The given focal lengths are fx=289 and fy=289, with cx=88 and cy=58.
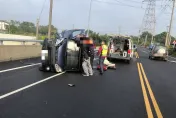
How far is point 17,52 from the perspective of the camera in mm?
17250

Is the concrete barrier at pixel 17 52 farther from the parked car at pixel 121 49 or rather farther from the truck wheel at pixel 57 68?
the parked car at pixel 121 49

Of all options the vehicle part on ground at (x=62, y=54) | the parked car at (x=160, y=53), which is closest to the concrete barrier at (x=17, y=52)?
the vehicle part on ground at (x=62, y=54)

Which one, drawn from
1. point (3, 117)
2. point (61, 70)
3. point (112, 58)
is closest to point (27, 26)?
point (112, 58)

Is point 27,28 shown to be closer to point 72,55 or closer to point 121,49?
point 121,49

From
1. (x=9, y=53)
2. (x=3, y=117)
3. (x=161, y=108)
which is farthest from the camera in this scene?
(x=9, y=53)

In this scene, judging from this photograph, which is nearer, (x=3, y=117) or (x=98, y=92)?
(x=3, y=117)

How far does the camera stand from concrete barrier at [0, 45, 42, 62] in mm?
15578

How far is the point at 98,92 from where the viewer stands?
926cm

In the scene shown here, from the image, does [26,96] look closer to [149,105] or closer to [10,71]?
[149,105]

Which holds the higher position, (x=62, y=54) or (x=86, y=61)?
(x=62, y=54)

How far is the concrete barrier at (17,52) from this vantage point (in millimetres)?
15578

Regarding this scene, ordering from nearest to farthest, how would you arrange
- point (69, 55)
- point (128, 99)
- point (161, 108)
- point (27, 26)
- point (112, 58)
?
1. point (161, 108)
2. point (128, 99)
3. point (69, 55)
4. point (112, 58)
5. point (27, 26)

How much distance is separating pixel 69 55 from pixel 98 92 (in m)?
4.27

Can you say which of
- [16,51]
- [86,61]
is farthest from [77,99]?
[16,51]
